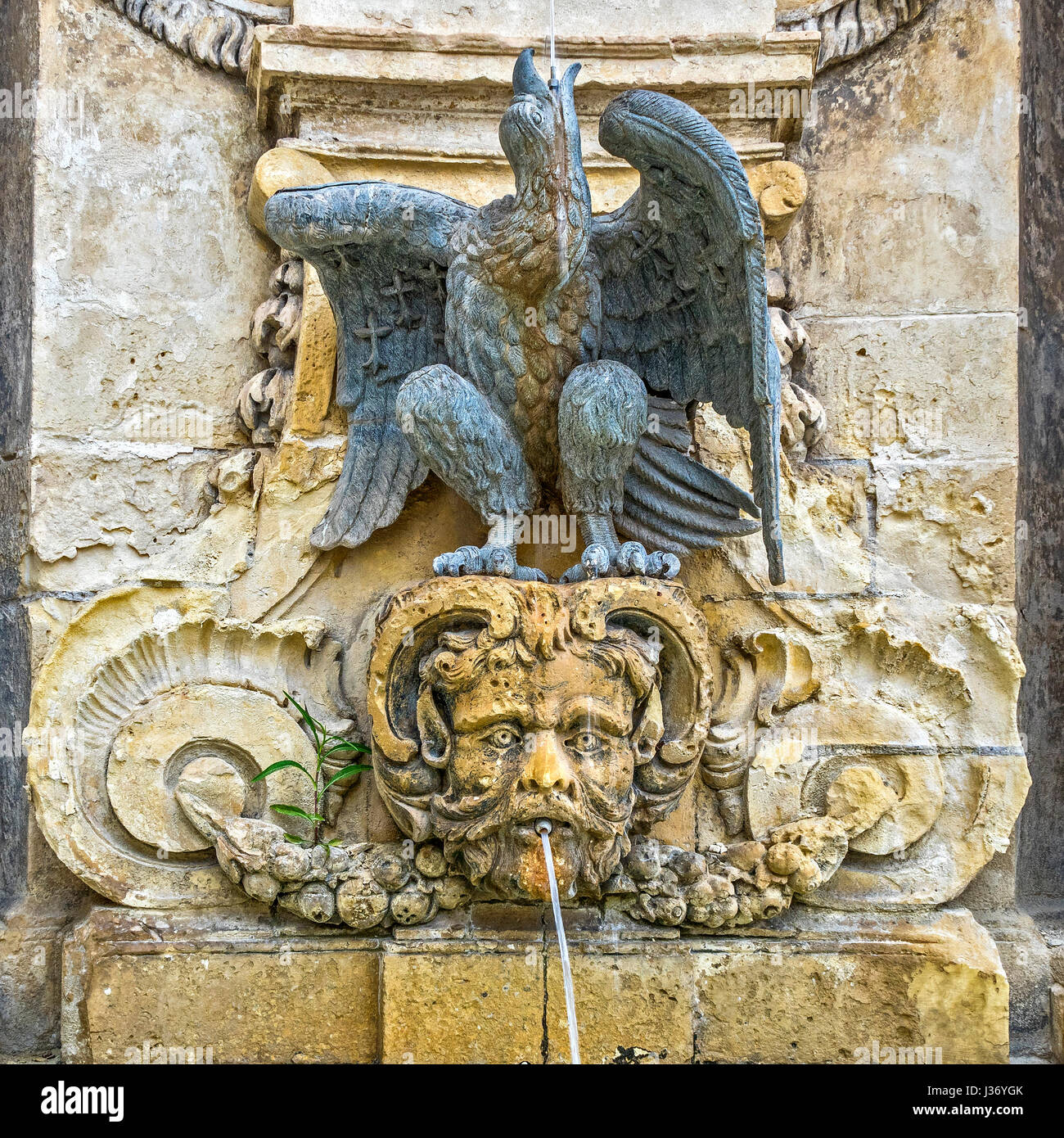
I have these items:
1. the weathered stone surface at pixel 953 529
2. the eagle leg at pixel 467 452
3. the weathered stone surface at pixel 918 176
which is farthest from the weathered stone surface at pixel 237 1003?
the weathered stone surface at pixel 918 176

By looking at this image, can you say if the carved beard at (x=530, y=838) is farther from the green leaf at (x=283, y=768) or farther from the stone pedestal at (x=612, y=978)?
the green leaf at (x=283, y=768)

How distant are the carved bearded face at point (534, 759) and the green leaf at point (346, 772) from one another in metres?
0.34

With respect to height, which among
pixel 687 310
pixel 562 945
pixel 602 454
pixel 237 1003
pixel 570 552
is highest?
pixel 687 310

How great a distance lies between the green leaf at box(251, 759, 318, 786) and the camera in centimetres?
313

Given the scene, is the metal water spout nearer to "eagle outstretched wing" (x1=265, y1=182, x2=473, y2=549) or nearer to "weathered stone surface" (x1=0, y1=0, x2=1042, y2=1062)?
"weathered stone surface" (x1=0, y1=0, x2=1042, y2=1062)

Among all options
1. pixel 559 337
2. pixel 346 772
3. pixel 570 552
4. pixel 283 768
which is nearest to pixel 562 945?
pixel 346 772

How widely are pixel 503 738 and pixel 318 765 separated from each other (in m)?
0.56

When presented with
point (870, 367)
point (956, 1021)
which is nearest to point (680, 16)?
point (870, 367)

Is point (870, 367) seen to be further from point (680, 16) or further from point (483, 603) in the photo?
point (483, 603)

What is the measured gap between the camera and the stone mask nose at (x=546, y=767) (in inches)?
109

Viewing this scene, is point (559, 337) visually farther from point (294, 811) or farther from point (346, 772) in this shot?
point (294, 811)

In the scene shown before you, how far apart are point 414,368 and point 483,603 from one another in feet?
2.37

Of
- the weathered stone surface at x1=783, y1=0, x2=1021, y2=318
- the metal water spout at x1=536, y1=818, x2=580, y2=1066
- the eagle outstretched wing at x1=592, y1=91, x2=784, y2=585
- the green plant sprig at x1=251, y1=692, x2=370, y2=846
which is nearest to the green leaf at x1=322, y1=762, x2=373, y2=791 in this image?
the green plant sprig at x1=251, y1=692, x2=370, y2=846

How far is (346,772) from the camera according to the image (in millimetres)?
3195
